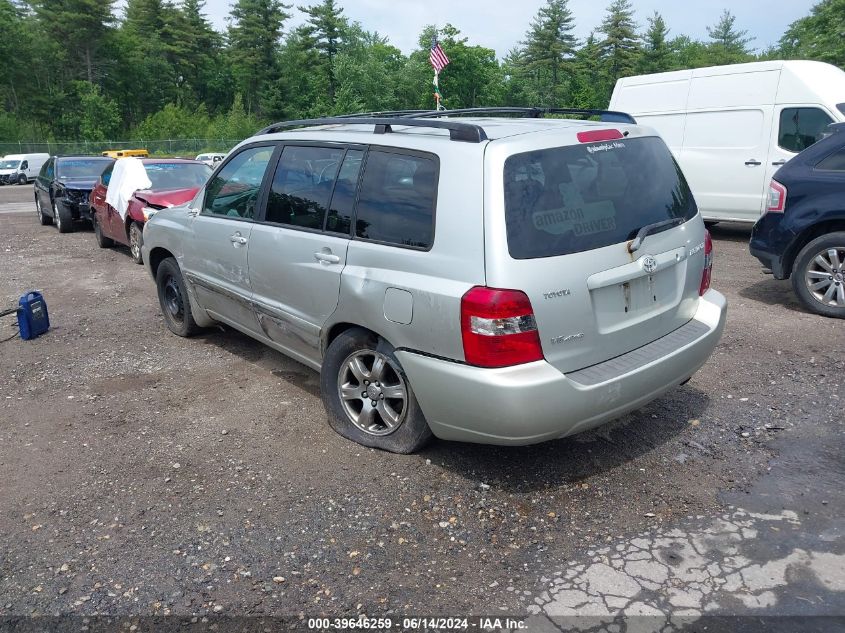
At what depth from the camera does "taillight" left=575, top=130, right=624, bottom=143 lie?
354cm

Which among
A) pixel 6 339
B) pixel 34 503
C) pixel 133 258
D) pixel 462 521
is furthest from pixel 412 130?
pixel 133 258

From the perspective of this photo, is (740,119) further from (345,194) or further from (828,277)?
(345,194)

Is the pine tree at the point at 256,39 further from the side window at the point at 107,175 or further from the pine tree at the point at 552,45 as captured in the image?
the side window at the point at 107,175

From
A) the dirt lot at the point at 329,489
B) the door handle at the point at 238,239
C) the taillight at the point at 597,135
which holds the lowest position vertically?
the dirt lot at the point at 329,489

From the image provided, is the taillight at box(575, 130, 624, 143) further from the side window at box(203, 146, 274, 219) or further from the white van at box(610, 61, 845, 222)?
the white van at box(610, 61, 845, 222)

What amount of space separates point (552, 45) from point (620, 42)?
22.7 feet

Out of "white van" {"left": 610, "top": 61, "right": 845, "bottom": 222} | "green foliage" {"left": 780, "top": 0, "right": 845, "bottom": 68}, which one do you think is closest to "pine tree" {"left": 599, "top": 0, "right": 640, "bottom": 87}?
"green foliage" {"left": 780, "top": 0, "right": 845, "bottom": 68}

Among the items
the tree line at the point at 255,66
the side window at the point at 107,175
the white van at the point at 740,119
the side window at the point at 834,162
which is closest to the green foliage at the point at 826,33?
the tree line at the point at 255,66

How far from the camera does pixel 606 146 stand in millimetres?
3629

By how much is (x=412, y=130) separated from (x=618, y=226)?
4.33 ft

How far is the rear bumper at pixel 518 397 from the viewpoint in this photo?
125 inches

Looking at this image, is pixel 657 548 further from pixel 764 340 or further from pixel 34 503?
pixel 764 340

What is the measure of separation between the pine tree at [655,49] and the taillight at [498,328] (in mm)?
71456

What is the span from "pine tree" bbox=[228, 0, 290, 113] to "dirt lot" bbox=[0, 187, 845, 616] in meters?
73.2
